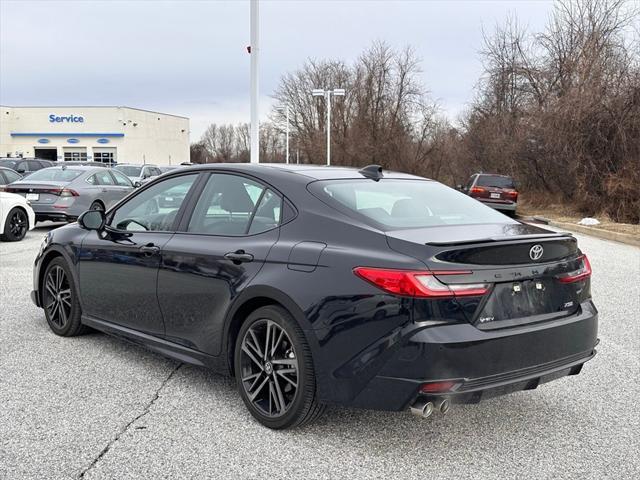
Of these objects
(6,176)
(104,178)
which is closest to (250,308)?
(104,178)

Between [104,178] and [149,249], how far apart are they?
1280 centimetres

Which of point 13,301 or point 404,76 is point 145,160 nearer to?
point 404,76

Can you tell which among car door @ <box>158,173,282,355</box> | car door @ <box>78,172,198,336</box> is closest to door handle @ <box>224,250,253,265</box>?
car door @ <box>158,173,282,355</box>

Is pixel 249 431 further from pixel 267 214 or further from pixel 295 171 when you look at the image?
pixel 295 171

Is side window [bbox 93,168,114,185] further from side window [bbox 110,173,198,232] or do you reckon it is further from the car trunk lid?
the car trunk lid

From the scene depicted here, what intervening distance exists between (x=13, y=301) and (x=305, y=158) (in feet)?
160

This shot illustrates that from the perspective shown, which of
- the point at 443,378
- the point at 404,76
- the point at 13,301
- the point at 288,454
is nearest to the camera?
the point at 443,378

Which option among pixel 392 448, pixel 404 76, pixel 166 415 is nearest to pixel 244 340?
pixel 166 415

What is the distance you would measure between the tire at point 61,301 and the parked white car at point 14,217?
7.89m

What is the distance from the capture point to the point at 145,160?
8188cm

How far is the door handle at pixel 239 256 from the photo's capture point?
386 cm

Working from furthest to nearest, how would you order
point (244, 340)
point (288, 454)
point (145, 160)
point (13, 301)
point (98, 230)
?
point (145, 160), point (13, 301), point (98, 230), point (244, 340), point (288, 454)

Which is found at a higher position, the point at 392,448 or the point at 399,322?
the point at 399,322

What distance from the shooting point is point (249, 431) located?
374 cm
